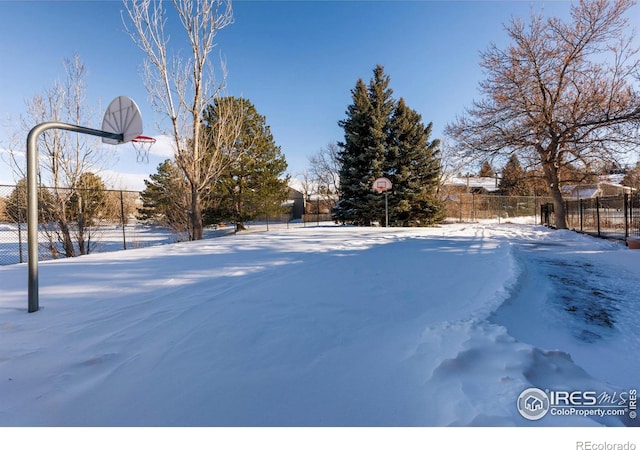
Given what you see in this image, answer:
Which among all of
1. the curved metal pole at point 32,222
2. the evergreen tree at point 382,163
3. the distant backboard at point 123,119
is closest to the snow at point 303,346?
the curved metal pole at point 32,222

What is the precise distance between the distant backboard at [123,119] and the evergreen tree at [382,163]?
14.2 meters

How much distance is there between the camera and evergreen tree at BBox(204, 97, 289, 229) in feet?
57.6

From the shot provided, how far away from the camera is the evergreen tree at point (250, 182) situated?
1755cm

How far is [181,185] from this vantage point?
488 inches

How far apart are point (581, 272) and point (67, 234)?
14233mm

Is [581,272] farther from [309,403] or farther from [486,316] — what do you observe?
[309,403]

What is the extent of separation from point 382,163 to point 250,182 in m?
8.68

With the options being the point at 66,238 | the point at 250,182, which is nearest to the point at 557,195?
the point at 250,182

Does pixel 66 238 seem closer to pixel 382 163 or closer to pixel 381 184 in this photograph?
pixel 381 184

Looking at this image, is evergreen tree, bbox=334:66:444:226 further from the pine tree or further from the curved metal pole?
the curved metal pole

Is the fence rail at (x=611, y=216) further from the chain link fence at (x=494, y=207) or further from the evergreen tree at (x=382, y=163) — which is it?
the chain link fence at (x=494, y=207)

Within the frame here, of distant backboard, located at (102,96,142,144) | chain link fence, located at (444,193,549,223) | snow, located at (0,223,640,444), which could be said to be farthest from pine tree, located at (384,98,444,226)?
distant backboard, located at (102,96,142,144)

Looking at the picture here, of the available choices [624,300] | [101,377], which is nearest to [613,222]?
[624,300]

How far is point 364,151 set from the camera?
18094 millimetres
